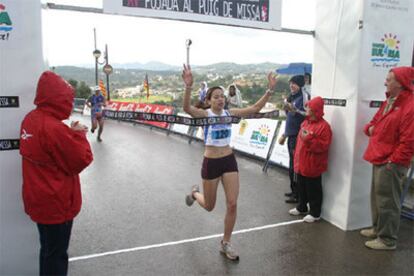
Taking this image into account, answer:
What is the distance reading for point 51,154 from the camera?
270 cm

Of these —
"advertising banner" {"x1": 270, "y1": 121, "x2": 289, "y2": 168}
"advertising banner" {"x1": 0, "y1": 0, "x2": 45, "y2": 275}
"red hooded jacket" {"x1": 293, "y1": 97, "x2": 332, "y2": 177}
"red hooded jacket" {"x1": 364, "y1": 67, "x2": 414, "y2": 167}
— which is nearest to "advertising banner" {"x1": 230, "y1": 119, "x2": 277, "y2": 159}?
"advertising banner" {"x1": 270, "y1": 121, "x2": 289, "y2": 168}

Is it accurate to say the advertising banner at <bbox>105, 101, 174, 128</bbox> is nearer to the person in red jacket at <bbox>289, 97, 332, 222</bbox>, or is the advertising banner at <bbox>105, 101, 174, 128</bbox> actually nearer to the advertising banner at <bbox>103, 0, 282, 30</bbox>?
the person in red jacket at <bbox>289, 97, 332, 222</bbox>

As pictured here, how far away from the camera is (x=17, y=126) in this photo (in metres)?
3.15

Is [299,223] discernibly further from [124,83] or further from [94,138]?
[124,83]

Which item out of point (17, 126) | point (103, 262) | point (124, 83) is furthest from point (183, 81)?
point (124, 83)

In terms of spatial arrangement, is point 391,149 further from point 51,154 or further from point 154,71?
point 154,71

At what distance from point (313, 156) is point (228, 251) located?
1914mm

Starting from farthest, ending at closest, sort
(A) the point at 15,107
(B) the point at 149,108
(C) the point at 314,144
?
(B) the point at 149,108
(C) the point at 314,144
(A) the point at 15,107

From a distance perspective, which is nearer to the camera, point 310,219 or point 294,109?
point 310,219

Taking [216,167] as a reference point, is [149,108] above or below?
below

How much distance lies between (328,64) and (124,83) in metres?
16.6

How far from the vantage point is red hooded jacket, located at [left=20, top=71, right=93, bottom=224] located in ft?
8.79

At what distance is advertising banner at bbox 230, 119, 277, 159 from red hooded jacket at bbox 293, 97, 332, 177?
4098 mm

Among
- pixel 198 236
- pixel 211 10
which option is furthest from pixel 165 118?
pixel 198 236
